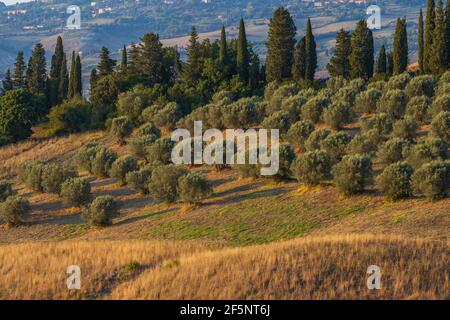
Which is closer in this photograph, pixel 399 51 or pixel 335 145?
pixel 335 145

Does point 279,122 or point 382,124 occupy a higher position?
point 382,124

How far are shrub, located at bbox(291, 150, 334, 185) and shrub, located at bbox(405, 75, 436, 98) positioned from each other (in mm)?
16491

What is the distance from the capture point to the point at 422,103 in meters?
39.9

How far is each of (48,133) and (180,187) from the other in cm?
3152

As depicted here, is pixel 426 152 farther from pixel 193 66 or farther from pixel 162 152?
pixel 193 66

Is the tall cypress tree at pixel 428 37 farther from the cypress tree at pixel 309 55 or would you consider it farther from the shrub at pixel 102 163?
the shrub at pixel 102 163

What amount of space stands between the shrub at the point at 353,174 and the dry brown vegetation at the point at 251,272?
9.93m

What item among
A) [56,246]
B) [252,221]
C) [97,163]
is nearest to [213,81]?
[97,163]

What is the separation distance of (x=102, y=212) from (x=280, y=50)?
115 ft

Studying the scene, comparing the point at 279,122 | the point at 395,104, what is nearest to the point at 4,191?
the point at 279,122

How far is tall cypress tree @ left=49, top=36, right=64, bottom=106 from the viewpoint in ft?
235

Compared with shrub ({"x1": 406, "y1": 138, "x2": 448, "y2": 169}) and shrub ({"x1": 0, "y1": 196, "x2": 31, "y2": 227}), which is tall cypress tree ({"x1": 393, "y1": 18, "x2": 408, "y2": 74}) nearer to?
shrub ({"x1": 406, "y1": 138, "x2": 448, "y2": 169})

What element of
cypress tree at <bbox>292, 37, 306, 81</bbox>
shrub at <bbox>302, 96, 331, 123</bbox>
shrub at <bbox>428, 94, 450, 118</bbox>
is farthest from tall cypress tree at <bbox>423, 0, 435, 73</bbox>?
shrub at <bbox>428, 94, 450, 118</bbox>

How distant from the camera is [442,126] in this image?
3494cm
